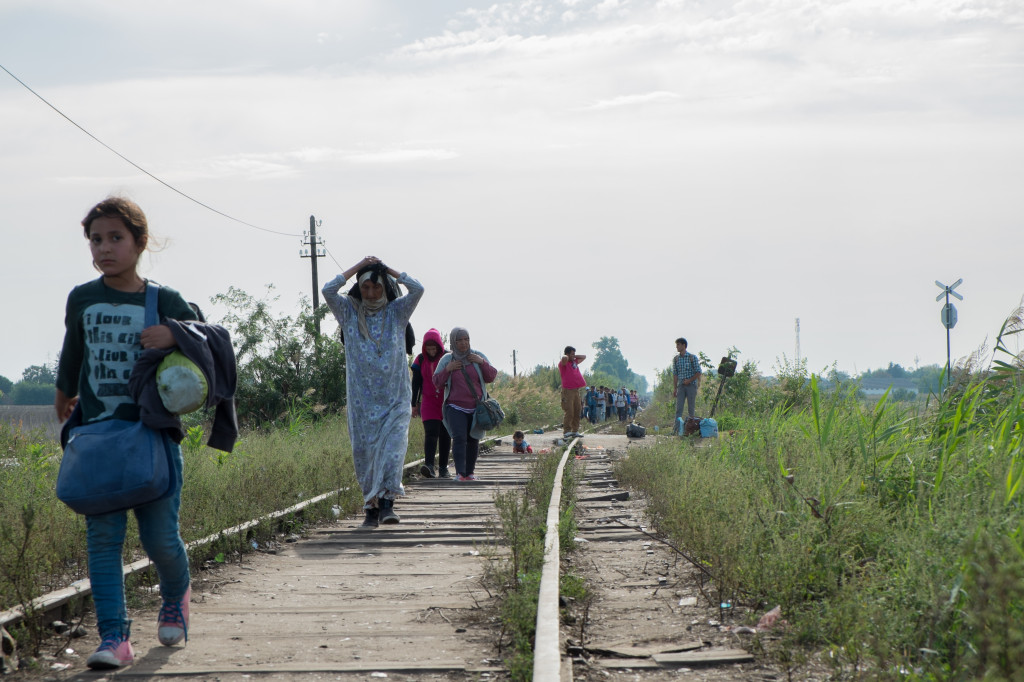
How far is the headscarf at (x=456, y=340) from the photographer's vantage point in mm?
11250

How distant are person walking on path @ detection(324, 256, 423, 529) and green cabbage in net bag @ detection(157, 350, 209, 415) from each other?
381 cm

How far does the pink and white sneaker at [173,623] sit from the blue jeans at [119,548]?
0.16 meters

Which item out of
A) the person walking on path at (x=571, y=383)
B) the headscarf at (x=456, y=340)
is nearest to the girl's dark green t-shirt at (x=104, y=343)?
the headscarf at (x=456, y=340)

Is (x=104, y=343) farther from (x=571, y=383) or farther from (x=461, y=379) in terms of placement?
(x=571, y=383)

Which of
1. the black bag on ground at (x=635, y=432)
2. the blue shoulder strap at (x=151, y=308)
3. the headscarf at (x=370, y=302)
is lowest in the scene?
the black bag on ground at (x=635, y=432)

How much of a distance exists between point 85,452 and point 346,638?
4.72ft

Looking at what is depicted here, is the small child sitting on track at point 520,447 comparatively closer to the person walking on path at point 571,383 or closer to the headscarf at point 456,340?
the person walking on path at point 571,383

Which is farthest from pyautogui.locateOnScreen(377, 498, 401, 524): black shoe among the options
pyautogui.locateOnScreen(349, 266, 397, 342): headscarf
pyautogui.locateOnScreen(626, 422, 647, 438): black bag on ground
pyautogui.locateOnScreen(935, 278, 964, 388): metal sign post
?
pyautogui.locateOnScreen(935, 278, 964, 388): metal sign post

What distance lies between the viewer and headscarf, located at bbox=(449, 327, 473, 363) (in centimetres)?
1125

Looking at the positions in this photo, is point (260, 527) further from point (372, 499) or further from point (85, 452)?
point (85, 452)

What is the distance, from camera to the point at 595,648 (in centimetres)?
443

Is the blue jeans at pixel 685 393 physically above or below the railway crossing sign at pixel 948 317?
below

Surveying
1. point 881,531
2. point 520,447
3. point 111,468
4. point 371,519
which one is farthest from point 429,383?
point 111,468

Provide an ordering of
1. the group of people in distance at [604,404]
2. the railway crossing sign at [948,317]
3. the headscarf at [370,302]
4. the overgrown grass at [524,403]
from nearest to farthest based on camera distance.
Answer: the headscarf at [370,302] < the railway crossing sign at [948,317] < the overgrown grass at [524,403] < the group of people in distance at [604,404]
